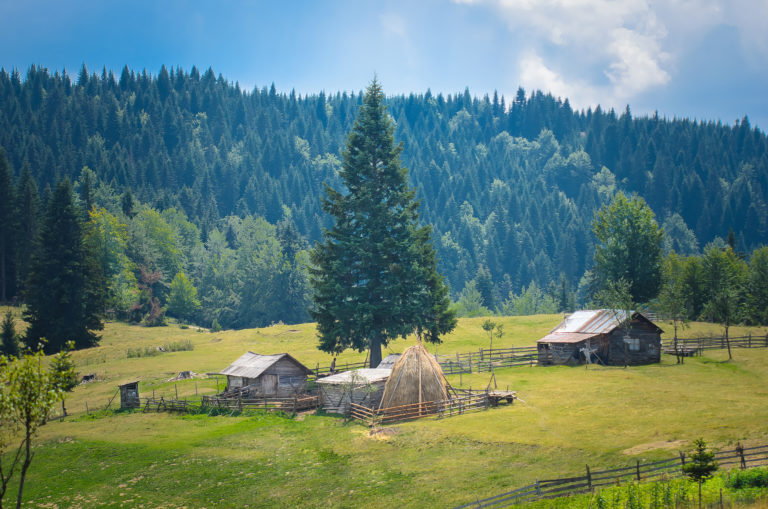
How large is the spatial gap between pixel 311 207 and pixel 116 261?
318ft

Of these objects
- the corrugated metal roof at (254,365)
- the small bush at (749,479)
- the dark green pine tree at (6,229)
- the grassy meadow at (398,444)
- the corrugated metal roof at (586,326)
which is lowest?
the grassy meadow at (398,444)

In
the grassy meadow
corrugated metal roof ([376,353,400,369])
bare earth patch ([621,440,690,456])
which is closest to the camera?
bare earth patch ([621,440,690,456])

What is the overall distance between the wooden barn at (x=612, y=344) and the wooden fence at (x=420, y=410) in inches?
663

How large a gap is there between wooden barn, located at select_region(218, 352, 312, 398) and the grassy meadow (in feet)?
12.1

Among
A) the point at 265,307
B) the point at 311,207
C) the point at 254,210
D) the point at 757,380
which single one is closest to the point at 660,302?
the point at 757,380

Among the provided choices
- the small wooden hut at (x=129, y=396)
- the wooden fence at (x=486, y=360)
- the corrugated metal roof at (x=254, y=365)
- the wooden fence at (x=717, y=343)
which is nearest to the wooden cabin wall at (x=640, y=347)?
the wooden fence at (x=717, y=343)

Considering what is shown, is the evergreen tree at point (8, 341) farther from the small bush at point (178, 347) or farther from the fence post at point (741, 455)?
the fence post at point (741, 455)

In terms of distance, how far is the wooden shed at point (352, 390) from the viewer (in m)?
35.7

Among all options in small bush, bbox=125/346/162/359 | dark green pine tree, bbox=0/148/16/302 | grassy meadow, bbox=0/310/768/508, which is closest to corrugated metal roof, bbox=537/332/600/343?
grassy meadow, bbox=0/310/768/508

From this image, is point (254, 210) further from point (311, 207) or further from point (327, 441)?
point (327, 441)

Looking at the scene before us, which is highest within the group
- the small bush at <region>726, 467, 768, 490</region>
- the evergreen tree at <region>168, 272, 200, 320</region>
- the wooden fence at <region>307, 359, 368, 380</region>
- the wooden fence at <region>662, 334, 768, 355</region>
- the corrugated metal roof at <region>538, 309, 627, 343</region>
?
the evergreen tree at <region>168, 272, 200, 320</region>

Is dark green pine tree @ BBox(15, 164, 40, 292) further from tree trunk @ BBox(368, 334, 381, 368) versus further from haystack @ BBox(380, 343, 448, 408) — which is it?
haystack @ BBox(380, 343, 448, 408)

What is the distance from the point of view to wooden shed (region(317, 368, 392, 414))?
35.7m

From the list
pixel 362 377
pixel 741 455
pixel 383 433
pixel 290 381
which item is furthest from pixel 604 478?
pixel 290 381
